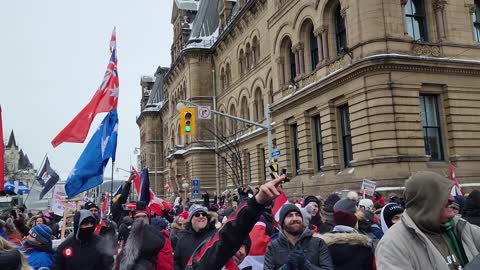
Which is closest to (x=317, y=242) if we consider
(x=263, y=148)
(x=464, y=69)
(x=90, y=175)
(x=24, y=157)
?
(x=90, y=175)

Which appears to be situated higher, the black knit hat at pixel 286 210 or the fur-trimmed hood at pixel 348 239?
the black knit hat at pixel 286 210

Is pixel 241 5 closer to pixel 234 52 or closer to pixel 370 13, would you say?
pixel 234 52

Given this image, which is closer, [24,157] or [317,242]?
[317,242]

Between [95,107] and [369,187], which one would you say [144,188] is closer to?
[95,107]

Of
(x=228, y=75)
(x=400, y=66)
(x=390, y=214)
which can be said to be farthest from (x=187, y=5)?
(x=390, y=214)

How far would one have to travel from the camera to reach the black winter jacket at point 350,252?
474cm

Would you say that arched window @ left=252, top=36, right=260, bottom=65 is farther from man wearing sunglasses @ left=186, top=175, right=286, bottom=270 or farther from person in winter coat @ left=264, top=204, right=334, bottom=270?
man wearing sunglasses @ left=186, top=175, right=286, bottom=270

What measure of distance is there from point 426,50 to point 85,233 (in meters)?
19.0

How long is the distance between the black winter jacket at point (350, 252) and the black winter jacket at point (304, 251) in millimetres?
239

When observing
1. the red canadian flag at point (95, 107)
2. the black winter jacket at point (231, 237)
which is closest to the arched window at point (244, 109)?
the red canadian flag at point (95, 107)

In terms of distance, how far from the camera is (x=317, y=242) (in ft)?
15.1

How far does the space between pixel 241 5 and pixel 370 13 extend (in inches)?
892

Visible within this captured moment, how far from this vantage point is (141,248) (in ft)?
18.4

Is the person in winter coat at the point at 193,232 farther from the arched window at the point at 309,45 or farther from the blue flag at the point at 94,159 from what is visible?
the arched window at the point at 309,45
